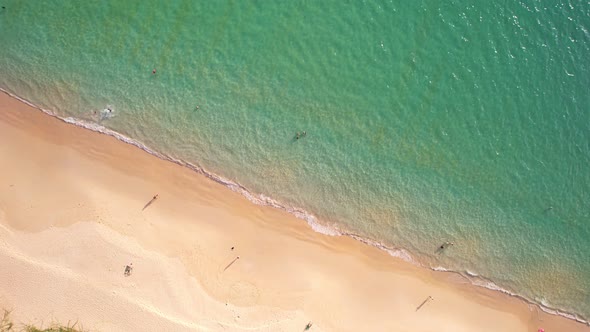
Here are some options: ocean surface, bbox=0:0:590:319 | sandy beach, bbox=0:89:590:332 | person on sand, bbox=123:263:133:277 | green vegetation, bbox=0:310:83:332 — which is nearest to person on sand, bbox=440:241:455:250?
ocean surface, bbox=0:0:590:319

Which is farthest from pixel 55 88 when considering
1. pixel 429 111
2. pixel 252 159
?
pixel 429 111

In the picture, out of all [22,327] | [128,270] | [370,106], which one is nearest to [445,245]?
[370,106]

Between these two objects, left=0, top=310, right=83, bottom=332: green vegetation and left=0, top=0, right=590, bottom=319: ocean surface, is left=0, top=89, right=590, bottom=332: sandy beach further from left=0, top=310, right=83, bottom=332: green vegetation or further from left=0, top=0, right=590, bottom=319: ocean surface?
left=0, top=0, right=590, bottom=319: ocean surface

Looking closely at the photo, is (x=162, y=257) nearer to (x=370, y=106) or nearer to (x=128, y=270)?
(x=128, y=270)

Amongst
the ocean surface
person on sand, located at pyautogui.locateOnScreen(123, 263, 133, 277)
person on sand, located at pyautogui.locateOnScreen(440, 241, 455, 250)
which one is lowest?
person on sand, located at pyautogui.locateOnScreen(123, 263, 133, 277)

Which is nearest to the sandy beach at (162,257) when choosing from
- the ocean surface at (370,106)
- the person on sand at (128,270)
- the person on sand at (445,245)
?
the person on sand at (128,270)

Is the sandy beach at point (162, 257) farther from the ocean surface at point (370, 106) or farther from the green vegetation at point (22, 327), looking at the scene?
the ocean surface at point (370, 106)
